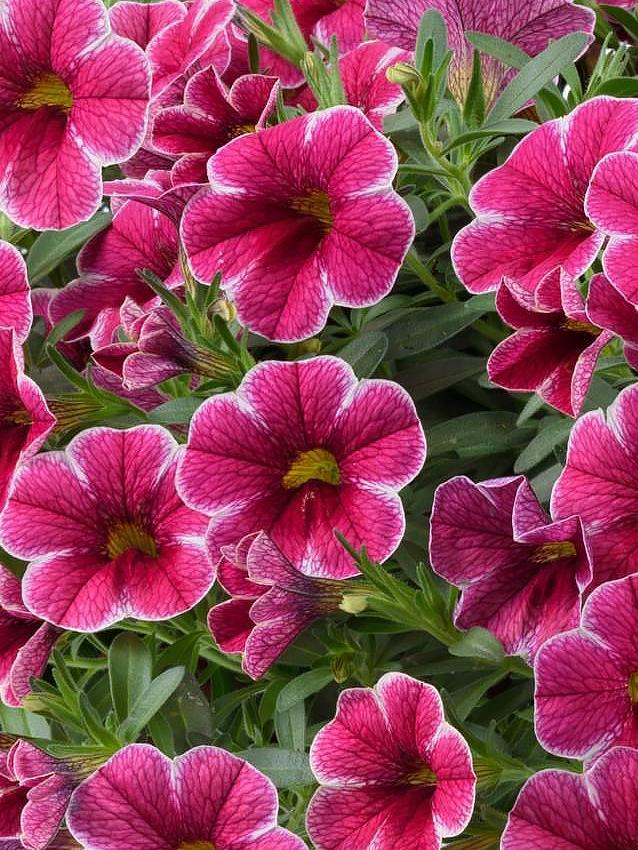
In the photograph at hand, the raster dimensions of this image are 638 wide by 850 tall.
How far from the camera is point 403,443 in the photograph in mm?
730

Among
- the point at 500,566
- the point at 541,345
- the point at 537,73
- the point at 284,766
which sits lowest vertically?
the point at 284,766

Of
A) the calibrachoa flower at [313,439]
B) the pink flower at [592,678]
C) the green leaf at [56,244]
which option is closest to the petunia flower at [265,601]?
the calibrachoa flower at [313,439]

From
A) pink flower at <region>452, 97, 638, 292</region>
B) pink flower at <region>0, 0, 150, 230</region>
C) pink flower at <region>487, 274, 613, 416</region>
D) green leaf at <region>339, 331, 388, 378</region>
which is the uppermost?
pink flower at <region>0, 0, 150, 230</region>

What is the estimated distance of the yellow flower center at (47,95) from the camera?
882mm

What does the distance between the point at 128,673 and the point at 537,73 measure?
0.50m

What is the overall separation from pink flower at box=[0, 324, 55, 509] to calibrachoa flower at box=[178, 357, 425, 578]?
Result: 11 cm

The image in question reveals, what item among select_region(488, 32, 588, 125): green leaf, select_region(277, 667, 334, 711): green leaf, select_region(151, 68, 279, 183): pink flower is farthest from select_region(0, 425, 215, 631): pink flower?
select_region(488, 32, 588, 125): green leaf

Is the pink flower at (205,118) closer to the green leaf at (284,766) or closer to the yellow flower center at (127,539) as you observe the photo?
the yellow flower center at (127,539)

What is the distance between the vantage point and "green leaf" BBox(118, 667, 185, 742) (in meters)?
0.79

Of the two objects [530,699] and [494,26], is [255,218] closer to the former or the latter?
[494,26]

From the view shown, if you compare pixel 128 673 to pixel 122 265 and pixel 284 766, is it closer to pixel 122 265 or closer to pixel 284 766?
pixel 284 766

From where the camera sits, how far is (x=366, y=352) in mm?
838

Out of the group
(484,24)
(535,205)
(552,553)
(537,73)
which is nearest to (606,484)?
(552,553)

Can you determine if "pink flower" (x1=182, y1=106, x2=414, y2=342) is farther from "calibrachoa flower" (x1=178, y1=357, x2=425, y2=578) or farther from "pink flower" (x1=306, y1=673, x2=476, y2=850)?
Result: "pink flower" (x1=306, y1=673, x2=476, y2=850)
